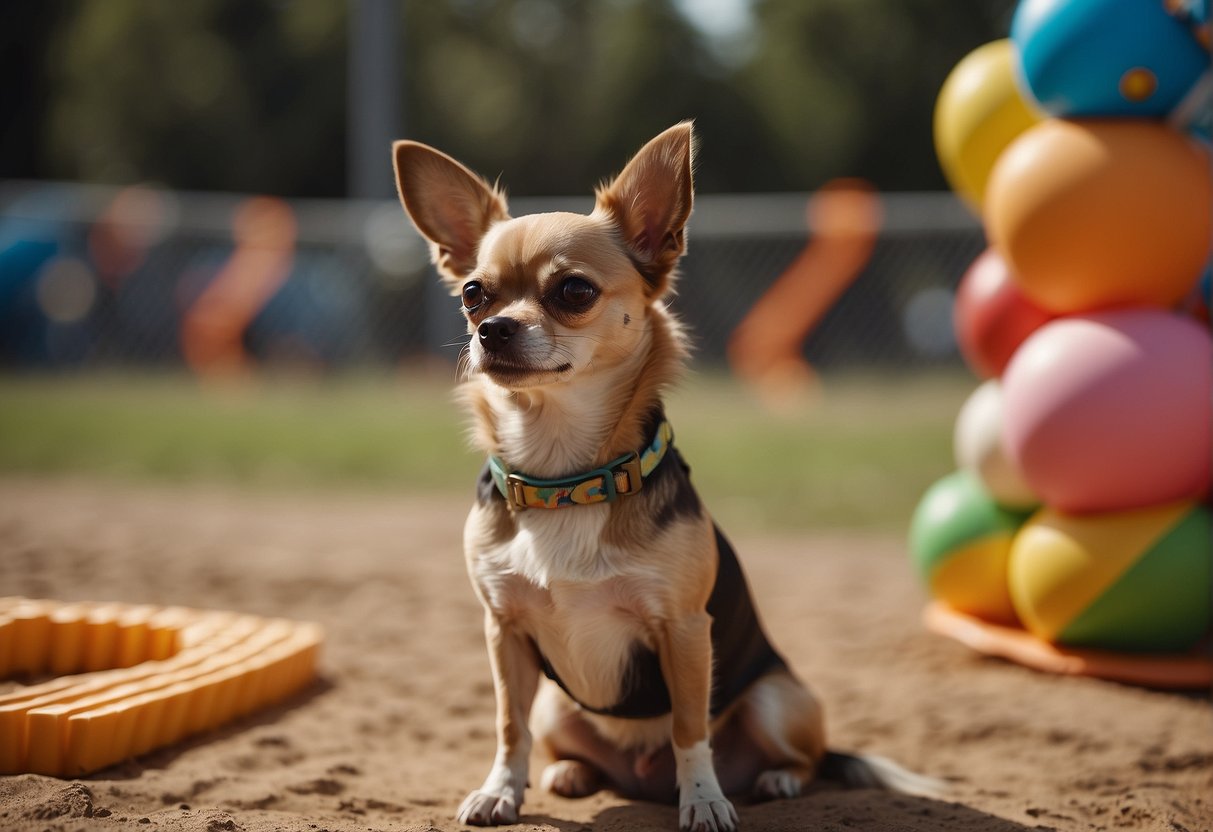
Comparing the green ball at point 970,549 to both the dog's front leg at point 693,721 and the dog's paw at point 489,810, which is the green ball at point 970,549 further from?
the dog's paw at point 489,810

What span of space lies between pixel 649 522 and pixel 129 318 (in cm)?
1597

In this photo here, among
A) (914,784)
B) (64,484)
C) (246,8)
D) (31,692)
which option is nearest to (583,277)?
(914,784)

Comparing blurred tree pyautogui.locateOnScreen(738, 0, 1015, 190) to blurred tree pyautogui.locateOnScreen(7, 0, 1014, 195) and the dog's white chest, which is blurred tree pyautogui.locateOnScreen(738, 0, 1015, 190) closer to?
blurred tree pyautogui.locateOnScreen(7, 0, 1014, 195)

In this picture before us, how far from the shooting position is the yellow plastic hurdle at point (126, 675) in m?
2.91

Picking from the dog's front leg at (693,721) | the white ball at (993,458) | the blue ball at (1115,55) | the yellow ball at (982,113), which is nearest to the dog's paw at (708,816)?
the dog's front leg at (693,721)

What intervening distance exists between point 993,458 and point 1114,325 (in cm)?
72

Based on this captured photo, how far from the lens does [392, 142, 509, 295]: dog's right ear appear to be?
302 cm

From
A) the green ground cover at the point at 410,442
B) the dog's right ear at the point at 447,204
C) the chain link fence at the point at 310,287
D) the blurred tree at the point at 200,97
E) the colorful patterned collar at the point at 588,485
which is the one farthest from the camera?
the blurred tree at the point at 200,97

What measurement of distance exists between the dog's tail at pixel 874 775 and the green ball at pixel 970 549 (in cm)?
147

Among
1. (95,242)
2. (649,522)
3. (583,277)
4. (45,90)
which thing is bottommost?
(649,522)

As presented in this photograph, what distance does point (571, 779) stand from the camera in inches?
123

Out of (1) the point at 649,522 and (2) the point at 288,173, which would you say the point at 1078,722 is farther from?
(2) the point at 288,173

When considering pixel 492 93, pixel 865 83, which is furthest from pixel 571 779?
pixel 492 93

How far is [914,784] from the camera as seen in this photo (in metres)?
Result: 3.14
